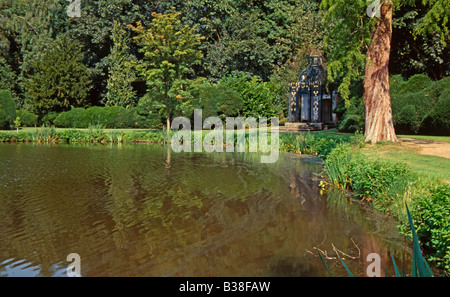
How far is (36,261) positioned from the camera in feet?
16.9

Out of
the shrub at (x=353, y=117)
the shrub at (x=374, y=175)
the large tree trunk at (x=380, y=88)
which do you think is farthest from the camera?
the shrub at (x=353, y=117)

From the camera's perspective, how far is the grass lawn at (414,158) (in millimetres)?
7965

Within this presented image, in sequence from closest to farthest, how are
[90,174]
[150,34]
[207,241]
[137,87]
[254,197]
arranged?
[207,241] → [254,197] → [90,174] → [150,34] → [137,87]

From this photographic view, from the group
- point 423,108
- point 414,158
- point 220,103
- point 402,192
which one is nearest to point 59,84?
point 220,103

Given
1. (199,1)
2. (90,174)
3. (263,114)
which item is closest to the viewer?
(90,174)

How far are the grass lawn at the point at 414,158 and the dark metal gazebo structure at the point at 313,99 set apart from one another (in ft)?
39.6

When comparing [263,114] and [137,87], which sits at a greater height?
[137,87]

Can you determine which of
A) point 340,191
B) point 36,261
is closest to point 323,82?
point 340,191

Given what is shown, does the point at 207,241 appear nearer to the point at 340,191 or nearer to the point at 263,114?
the point at 340,191

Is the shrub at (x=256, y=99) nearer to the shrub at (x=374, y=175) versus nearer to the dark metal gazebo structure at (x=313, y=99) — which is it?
the dark metal gazebo structure at (x=313, y=99)

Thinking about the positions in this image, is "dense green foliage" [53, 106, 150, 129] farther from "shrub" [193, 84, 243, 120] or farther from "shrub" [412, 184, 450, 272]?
"shrub" [412, 184, 450, 272]

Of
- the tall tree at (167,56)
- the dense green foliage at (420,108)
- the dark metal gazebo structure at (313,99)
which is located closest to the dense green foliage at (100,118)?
the tall tree at (167,56)
